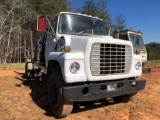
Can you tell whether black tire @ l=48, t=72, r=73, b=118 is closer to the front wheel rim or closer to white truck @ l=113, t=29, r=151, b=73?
the front wheel rim

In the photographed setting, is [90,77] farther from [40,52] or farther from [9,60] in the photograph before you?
[9,60]

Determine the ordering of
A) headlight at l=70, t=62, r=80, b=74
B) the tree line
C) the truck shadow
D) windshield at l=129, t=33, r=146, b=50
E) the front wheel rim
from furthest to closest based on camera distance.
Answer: the tree line < windshield at l=129, t=33, r=146, b=50 < the truck shadow < the front wheel rim < headlight at l=70, t=62, r=80, b=74

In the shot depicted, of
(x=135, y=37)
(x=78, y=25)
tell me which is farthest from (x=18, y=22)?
(x=78, y=25)

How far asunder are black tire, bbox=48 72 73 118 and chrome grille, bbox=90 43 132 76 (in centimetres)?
80

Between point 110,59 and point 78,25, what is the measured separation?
5.64 feet

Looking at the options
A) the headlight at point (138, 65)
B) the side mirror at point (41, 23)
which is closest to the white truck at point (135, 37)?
the headlight at point (138, 65)

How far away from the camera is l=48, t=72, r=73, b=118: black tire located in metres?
4.43

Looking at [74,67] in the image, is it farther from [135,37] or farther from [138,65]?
[135,37]

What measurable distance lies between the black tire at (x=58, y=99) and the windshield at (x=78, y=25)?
1.47m

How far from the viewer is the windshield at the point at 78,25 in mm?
5559

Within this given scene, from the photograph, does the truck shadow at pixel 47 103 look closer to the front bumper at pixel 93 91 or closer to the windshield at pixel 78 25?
the front bumper at pixel 93 91

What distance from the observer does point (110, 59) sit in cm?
450

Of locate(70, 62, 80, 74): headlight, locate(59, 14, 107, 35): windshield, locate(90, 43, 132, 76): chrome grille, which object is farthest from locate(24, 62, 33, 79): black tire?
locate(90, 43, 132, 76): chrome grille

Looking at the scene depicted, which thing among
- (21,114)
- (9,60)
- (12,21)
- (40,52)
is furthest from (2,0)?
(21,114)
